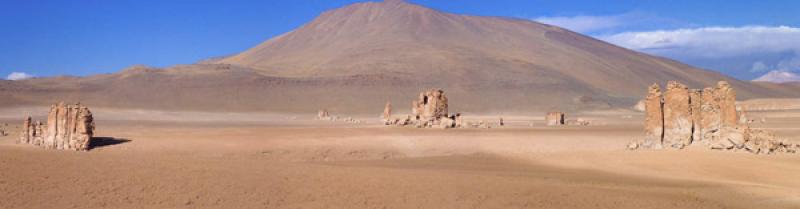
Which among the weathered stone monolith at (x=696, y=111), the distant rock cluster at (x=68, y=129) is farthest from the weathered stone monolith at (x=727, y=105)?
the distant rock cluster at (x=68, y=129)

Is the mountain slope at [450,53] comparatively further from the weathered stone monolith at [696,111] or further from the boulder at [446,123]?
the weathered stone monolith at [696,111]

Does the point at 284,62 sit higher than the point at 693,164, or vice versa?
the point at 284,62

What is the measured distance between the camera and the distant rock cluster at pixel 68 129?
25794 mm

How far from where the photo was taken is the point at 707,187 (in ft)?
55.0

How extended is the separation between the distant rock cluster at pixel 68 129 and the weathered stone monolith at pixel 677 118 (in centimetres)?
1895

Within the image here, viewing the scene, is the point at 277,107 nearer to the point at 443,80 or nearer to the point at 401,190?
the point at 443,80

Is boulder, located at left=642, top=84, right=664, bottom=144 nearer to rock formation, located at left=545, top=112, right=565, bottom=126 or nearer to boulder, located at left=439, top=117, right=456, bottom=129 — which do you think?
boulder, located at left=439, top=117, right=456, bottom=129

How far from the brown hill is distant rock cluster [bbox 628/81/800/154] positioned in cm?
6146

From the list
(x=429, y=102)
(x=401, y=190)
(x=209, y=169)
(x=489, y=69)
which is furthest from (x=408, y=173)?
(x=489, y=69)

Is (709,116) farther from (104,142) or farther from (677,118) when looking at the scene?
(104,142)

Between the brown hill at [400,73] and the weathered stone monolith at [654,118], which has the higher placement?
the brown hill at [400,73]

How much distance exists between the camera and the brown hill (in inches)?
3669

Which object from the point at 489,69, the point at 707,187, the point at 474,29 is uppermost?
the point at 474,29

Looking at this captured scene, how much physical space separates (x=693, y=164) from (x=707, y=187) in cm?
510
